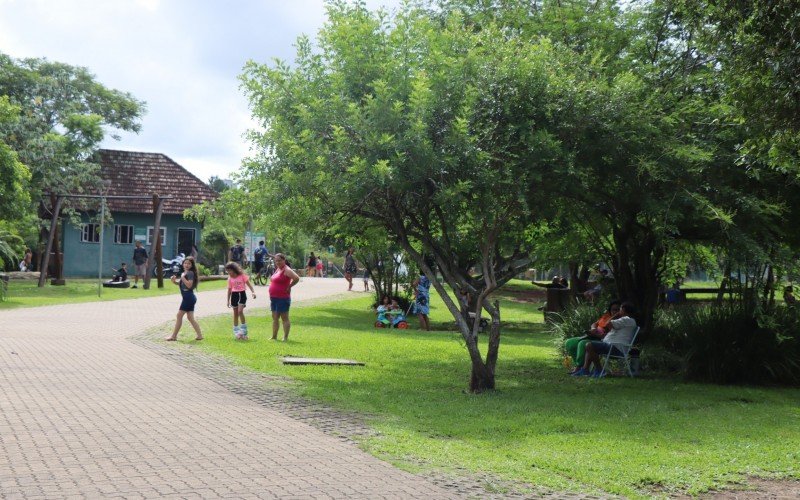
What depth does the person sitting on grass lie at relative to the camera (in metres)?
15.4

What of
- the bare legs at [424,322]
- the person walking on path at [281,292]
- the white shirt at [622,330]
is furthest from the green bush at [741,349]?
the bare legs at [424,322]

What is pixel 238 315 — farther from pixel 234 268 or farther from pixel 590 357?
pixel 590 357

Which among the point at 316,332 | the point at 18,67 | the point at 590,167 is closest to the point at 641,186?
the point at 590,167

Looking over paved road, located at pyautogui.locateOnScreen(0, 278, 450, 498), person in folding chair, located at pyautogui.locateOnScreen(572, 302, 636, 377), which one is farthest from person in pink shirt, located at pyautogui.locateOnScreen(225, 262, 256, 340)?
person in folding chair, located at pyautogui.locateOnScreen(572, 302, 636, 377)

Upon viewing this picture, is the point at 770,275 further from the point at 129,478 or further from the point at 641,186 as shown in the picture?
the point at 129,478

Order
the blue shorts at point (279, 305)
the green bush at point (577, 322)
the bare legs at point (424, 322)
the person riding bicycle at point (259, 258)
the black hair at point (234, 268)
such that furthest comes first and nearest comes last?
the person riding bicycle at point (259, 258), the bare legs at point (424, 322), the black hair at point (234, 268), the blue shorts at point (279, 305), the green bush at point (577, 322)

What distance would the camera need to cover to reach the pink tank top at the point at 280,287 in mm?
18328

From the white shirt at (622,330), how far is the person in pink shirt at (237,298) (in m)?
7.30

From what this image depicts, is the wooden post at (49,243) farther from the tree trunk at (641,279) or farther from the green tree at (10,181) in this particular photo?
the tree trunk at (641,279)

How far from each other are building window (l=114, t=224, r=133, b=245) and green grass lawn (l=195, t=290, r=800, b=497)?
32814 millimetres

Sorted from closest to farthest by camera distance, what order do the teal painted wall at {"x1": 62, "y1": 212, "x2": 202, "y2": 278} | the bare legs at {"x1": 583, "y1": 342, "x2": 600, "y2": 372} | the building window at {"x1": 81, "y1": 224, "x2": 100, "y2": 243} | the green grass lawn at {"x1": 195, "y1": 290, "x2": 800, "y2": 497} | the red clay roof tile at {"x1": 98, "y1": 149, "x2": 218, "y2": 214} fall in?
the green grass lawn at {"x1": 195, "y1": 290, "x2": 800, "y2": 497} < the bare legs at {"x1": 583, "y1": 342, "x2": 600, "y2": 372} < the teal painted wall at {"x1": 62, "y1": 212, "x2": 202, "y2": 278} < the building window at {"x1": 81, "y1": 224, "x2": 100, "y2": 243} < the red clay roof tile at {"x1": 98, "y1": 149, "x2": 218, "y2": 214}

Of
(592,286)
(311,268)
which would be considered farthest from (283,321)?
(311,268)

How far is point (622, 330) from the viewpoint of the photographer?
581 inches

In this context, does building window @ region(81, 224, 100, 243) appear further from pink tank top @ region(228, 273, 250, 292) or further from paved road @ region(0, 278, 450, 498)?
paved road @ region(0, 278, 450, 498)
